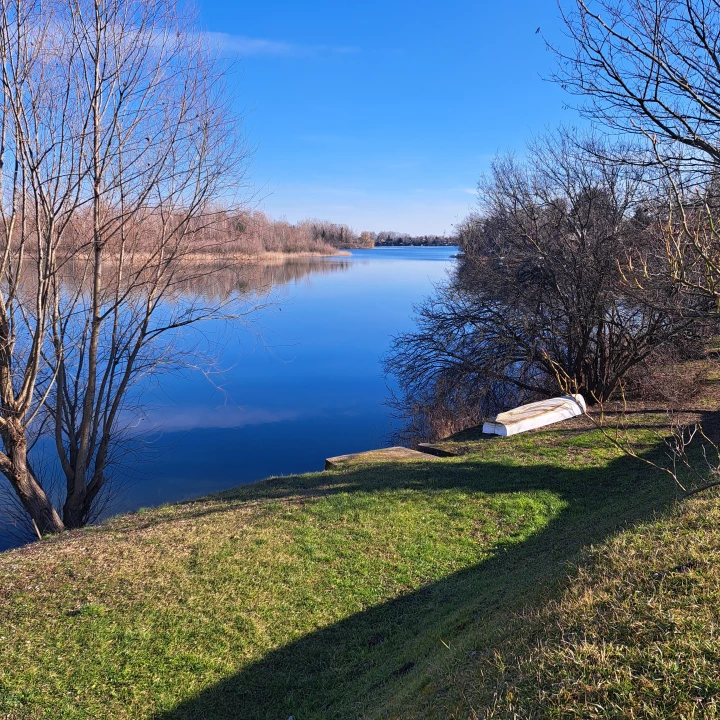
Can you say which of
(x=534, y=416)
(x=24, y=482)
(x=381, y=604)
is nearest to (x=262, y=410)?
(x=534, y=416)

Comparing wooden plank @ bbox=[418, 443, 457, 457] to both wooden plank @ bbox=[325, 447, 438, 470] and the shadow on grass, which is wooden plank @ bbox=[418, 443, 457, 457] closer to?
wooden plank @ bbox=[325, 447, 438, 470]

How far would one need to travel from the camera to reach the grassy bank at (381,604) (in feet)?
9.69

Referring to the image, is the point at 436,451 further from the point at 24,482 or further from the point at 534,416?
the point at 24,482

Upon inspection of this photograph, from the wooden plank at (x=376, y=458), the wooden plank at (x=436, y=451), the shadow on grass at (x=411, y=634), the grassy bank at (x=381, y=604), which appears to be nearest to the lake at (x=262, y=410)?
the wooden plank at (x=376, y=458)

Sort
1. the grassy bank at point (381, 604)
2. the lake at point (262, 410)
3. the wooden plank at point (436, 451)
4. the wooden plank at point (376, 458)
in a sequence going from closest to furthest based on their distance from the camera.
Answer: the grassy bank at point (381, 604), the wooden plank at point (376, 458), the wooden plank at point (436, 451), the lake at point (262, 410)

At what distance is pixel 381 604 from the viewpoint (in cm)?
568

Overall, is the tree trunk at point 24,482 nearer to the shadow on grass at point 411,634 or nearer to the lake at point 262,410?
the lake at point 262,410

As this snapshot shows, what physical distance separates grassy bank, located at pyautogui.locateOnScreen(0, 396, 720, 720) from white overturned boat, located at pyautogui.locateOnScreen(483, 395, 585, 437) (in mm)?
2958

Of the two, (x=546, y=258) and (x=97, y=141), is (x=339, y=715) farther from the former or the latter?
(x=546, y=258)

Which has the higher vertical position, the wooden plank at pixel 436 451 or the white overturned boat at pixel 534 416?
the white overturned boat at pixel 534 416

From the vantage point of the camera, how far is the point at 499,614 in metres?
4.17

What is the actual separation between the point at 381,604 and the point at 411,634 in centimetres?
68

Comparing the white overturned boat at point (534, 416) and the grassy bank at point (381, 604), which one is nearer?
the grassy bank at point (381, 604)

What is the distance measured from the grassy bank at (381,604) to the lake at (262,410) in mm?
4568
